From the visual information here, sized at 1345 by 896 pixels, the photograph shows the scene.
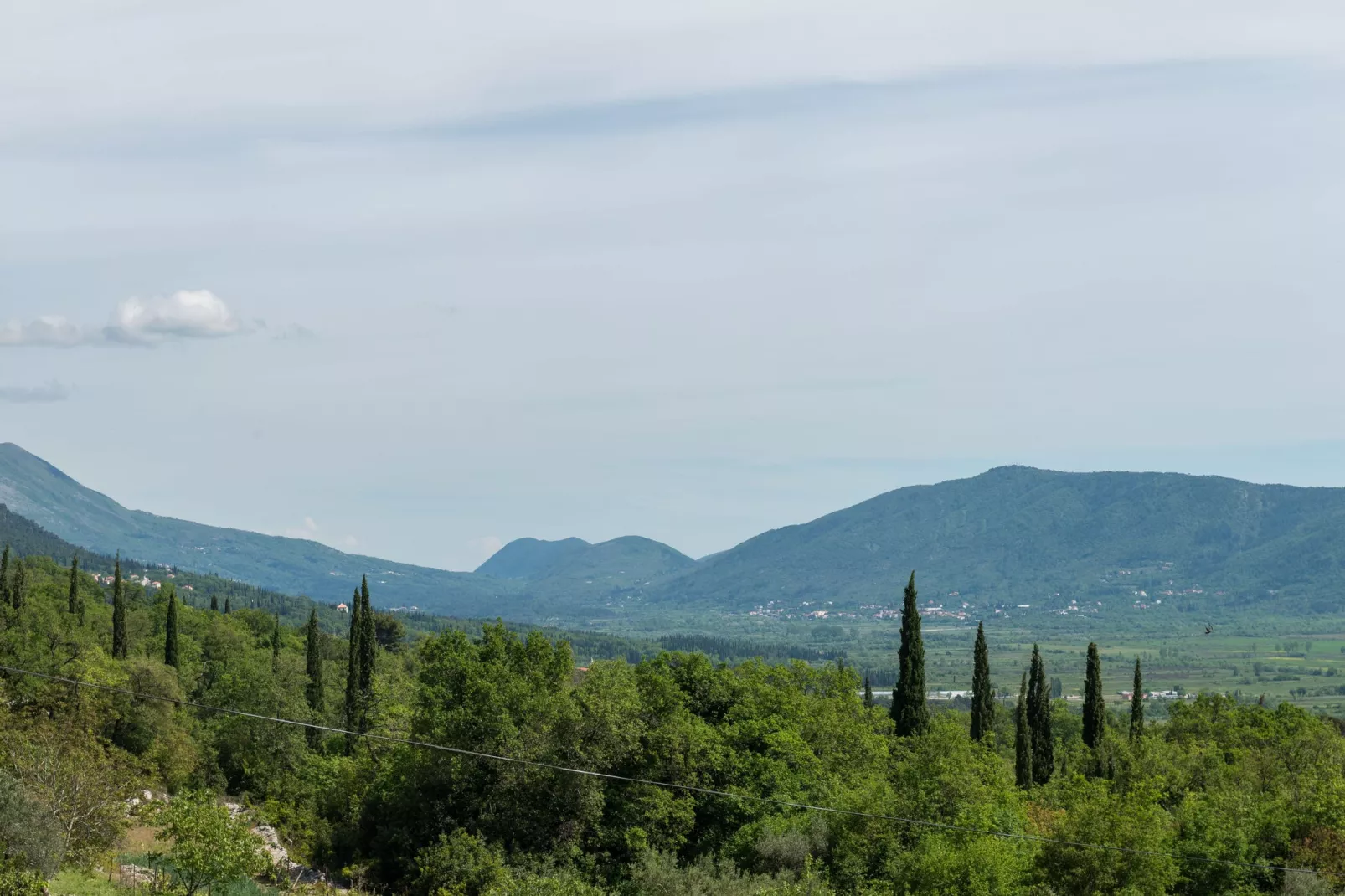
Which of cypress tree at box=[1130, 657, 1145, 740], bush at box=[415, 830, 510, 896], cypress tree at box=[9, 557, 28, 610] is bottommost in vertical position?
bush at box=[415, 830, 510, 896]

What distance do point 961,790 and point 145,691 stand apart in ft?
154

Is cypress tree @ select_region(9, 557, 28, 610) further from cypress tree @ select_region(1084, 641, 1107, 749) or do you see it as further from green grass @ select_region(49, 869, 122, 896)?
cypress tree @ select_region(1084, 641, 1107, 749)

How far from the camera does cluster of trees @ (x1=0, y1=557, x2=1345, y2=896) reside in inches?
1448

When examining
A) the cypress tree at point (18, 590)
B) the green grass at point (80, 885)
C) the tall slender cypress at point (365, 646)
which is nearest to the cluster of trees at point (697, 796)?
the green grass at point (80, 885)

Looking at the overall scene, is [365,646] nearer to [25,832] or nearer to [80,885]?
[80,885]

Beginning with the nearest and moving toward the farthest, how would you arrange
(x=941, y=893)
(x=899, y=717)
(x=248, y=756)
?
1. (x=941, y=893)
2. (x=899, y=717)
3. (x=248, y=756)

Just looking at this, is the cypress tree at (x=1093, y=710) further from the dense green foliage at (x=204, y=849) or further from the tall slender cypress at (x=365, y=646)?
the dense green foliage at (x=204, y=849)

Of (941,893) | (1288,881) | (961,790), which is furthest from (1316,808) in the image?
(941,893)

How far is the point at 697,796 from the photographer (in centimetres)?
4259

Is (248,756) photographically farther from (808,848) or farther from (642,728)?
(808,848)

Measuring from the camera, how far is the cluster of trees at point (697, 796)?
36781mm

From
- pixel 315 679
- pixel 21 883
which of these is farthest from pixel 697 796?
pixel 315 679

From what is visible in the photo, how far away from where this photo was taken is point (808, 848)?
39.2m

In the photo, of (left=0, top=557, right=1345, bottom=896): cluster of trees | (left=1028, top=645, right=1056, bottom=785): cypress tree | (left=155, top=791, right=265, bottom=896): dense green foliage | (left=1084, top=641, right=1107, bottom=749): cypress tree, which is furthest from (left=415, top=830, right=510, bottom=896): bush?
(left=1084, top=641, right=1107, bottom=749): cypress tree
